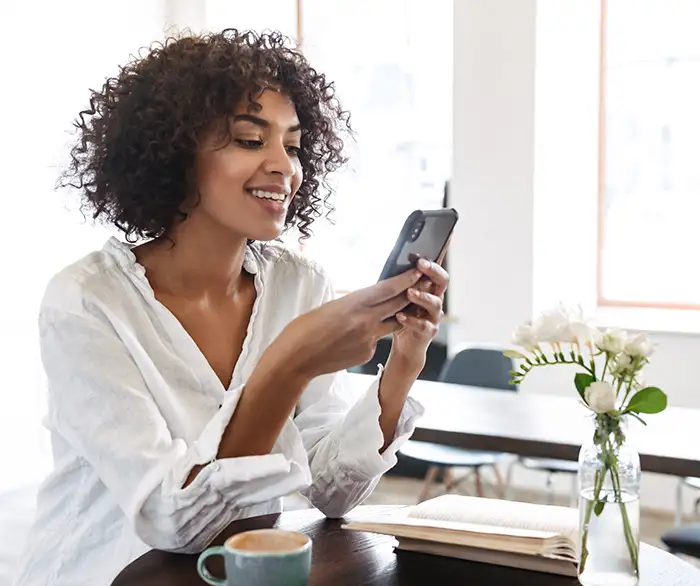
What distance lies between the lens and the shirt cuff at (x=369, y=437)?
1365 mm

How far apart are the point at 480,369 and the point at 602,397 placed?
236 cm

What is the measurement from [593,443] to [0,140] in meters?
3.14

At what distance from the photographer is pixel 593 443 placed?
43.3 inches

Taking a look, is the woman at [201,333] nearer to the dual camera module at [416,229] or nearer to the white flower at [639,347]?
the dual camera module at [416,229]

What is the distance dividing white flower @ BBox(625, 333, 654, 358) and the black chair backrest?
2292 mm

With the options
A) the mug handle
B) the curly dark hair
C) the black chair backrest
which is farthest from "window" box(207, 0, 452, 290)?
the mug handle

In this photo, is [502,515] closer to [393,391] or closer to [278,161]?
[393,391]

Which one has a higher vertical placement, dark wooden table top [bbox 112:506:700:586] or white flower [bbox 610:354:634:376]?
white flower [bbox 610:354:634:376]

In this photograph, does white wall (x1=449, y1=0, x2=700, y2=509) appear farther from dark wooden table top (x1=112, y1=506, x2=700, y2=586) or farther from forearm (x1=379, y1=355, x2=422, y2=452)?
dark wooden table top (x1=112, y1=506, x2=700, y2=586)

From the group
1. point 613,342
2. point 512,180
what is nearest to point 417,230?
point 613,342

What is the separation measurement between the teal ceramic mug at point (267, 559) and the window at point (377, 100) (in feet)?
12.1

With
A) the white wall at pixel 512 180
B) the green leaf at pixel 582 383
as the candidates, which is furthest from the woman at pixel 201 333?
the white wall at pixel 512 180

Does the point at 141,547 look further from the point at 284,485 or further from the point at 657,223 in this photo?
the point at 657,223

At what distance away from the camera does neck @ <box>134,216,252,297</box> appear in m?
1.47
